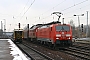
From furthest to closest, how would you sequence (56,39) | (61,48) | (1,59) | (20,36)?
(20,36)
(61,48)
(56,39)
(1,59)

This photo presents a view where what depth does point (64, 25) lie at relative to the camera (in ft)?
84.9

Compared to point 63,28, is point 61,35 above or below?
below

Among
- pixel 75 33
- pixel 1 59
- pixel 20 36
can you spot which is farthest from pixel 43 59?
pixel 75 33

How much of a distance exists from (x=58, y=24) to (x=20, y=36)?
24.3 meters

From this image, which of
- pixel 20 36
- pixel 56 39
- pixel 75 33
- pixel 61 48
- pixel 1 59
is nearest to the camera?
pixel 1 59

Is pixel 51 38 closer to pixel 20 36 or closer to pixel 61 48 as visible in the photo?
pixel 61 48

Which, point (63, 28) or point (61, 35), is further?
point (63, 28)

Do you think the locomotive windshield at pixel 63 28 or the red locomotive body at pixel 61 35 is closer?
the red locomotive body at pixel 61 35

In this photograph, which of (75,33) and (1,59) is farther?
(75,33)

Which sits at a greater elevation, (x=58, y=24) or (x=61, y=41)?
(x=58, y=24)

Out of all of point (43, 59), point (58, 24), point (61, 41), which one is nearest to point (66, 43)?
point (61, 41)

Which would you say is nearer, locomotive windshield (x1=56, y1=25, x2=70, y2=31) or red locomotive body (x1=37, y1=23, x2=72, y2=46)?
red locomotive body (x1=37, y1=23, x2=72, y2=46)

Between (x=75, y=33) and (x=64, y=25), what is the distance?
8078 cm

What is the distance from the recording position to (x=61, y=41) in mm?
25234
